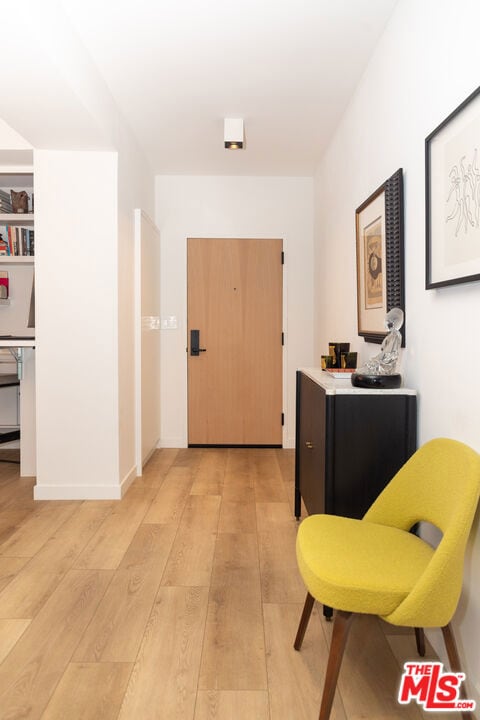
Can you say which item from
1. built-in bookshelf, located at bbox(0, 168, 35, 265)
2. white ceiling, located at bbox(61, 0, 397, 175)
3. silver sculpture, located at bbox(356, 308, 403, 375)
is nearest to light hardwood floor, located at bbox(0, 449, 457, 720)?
silver sculpture, located at bbox(356, 308, 403, 375)

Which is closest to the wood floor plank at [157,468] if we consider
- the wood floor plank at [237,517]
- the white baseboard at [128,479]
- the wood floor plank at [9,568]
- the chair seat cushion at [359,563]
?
the white baseboard at [128,479]

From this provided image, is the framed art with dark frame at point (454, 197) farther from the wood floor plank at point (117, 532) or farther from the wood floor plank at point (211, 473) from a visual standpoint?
the wood floor plank at point (211, 473)

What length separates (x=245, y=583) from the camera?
92.3 inches

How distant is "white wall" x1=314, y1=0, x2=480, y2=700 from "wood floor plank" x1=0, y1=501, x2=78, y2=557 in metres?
2.02

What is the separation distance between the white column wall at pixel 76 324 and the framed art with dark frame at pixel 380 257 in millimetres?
1609

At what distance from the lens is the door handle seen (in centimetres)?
508

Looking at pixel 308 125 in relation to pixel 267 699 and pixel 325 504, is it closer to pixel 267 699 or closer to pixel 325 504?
pixel 325 504

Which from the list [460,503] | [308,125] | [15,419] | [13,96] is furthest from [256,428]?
[460,503]

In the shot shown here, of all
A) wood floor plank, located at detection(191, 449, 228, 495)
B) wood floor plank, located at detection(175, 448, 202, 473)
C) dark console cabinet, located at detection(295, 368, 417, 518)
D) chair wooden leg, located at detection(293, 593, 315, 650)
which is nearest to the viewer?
chair wooden leg, located at detection(293, 593, 315, 650)

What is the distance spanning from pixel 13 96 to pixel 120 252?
3.88ft

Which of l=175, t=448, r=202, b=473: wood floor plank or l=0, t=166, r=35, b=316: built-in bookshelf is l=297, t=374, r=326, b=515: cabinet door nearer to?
l=175, t=448, r=202, b=473: wood floor plank

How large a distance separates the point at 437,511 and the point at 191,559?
1.38m

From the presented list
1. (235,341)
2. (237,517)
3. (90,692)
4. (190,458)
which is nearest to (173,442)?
(190,458)

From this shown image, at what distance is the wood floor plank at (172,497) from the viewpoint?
124 inches
